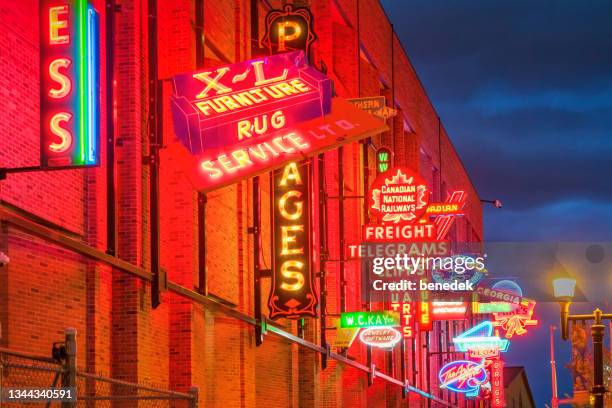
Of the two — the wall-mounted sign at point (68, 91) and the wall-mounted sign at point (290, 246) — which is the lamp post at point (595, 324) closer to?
the wall-mounted sign at point (290, 246)

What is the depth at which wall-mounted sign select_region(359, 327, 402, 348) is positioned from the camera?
33.9 meters

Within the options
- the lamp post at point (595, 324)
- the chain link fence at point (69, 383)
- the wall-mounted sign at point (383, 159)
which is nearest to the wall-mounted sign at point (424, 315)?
the wall-mounted sign at point (383, 159)

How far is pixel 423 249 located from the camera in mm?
30062

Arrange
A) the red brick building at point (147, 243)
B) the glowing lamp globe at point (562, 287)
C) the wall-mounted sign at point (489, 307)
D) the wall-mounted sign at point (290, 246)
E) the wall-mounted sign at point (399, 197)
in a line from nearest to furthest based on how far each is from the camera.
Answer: the red brick building at point (147, 243) < the glowing lamp globe at point (562, 287) < the wall-mounted sign at point (290, 246) < the wall-mounted sign at point (399, 197) < the wall-mounted sign at point (489, 307)

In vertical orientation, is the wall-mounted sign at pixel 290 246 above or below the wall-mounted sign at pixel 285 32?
below

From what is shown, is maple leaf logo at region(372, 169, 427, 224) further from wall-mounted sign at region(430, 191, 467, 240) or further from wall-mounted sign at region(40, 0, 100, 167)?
wall-mounted sign at region(40, 0, 100, 167)

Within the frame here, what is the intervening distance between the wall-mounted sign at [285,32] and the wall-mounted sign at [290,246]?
2700 millimetres

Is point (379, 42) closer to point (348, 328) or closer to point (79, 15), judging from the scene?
point (348, 328)

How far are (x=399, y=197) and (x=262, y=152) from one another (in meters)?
17.0

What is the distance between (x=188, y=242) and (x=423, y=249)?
383 inches

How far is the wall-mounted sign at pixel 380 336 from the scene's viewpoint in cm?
3391

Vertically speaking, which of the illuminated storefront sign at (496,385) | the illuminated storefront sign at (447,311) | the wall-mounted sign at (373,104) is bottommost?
the illuminated storefront sign at (496,385)

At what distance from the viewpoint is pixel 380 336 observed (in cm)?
3422

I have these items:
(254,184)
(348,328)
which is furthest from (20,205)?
(348,328)
